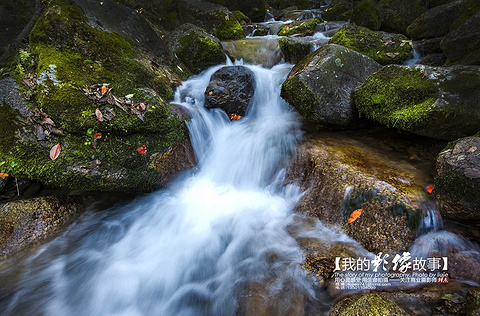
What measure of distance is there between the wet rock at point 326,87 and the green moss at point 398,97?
33 centimetres

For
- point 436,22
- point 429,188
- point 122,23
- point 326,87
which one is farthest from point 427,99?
point 122,23

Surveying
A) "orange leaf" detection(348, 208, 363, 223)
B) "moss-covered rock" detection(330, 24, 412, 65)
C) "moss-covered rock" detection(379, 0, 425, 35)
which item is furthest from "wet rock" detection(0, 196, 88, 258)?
"moss-covered rock" detection(379, 0, 425, 35)

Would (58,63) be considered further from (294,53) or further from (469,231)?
(469,231)

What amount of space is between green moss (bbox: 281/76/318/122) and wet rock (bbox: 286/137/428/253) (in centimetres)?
72

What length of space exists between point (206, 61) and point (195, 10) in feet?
17.6

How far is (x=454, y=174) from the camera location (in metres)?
2.76

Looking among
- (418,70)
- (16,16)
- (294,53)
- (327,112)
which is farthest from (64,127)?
(294,53)

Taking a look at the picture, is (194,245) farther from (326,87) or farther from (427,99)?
(427,99)

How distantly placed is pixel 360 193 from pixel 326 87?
2.28m

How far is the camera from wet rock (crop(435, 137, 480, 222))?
2.64 m

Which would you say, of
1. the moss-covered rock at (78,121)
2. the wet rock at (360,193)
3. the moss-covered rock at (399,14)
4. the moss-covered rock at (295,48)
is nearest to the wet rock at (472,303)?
the wet rock at (360,193)

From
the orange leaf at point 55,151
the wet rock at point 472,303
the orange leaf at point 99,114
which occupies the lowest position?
the wet rock at point 472,303

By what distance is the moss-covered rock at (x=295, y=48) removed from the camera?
24.0ft

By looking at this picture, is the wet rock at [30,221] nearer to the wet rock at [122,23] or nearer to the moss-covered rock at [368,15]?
the wet rock at [122,23]
